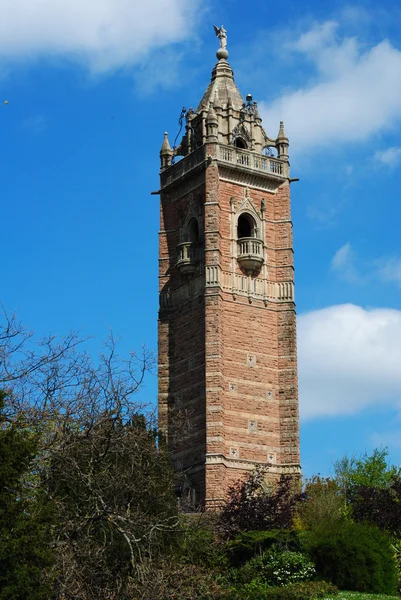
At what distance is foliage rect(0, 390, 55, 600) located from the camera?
21.0 m

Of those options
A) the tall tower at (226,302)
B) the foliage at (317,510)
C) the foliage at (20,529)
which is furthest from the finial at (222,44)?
the foliage at (20,529)

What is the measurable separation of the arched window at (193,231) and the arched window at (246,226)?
1781 mm

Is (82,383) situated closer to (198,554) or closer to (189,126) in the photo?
(198,554)

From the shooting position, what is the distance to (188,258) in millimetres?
50188

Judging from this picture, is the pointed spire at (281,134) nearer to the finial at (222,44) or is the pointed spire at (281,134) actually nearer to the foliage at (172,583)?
the finial at (222,44)

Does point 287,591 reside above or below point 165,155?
below

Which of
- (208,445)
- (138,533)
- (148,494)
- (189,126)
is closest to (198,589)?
(148,494)

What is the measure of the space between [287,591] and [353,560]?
3.02 meters

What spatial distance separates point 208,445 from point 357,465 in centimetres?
1607

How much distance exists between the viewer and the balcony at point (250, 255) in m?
49.9

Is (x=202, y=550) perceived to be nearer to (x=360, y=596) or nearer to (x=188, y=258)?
(x=360, y=596)

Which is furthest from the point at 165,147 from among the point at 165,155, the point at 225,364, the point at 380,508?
the point at 380,508

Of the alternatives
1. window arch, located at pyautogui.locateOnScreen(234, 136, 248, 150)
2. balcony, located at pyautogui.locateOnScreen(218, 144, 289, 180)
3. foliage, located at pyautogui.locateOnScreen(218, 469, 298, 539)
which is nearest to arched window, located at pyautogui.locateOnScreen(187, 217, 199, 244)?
balcony, located at pyautogui.locateOnScreen(218, 144, 289, 180)

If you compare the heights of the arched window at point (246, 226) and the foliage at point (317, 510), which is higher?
the arched window at point (246, 226)
